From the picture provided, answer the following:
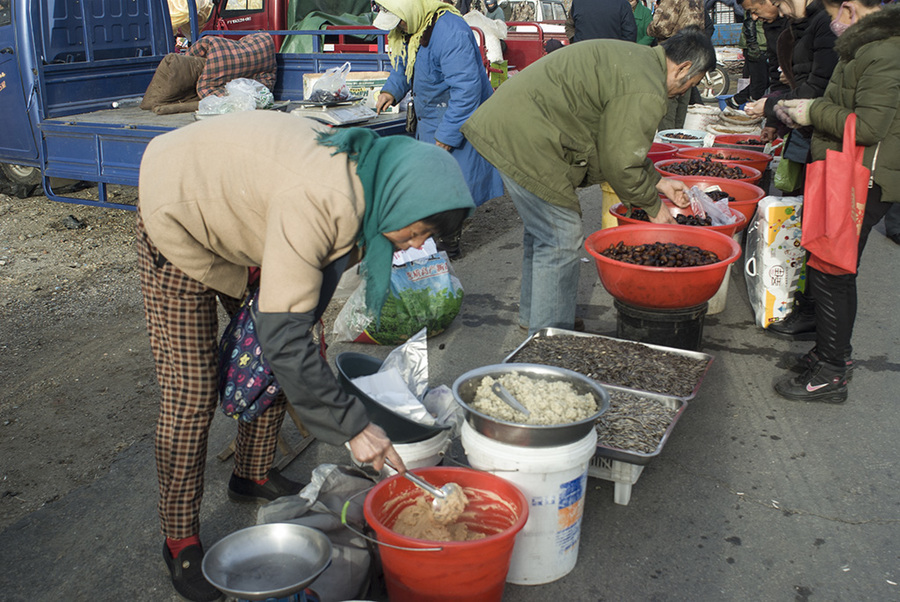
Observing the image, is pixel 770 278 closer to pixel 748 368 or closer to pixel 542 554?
pixel 748 368

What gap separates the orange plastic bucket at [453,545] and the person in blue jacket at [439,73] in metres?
3.32

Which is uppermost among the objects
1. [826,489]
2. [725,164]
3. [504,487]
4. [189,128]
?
[189,128]

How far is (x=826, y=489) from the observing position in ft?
9.94

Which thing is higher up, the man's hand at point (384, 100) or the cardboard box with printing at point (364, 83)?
the cardboard box with printing at point (364, 83)

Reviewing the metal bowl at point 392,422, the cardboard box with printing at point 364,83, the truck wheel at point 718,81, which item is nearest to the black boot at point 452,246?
the cardboard box with printing at point 364,83

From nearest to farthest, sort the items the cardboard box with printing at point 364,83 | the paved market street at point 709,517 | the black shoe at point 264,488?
the paved market street at point 709,517 → the black shoe at point 264,488 → the cardboard box with printing at point 364,83

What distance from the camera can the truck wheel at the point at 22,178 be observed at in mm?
7547

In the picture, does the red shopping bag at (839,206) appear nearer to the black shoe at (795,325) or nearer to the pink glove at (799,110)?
the pink glove at (799,110)

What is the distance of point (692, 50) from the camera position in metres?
3.42

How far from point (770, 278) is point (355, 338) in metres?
2.59

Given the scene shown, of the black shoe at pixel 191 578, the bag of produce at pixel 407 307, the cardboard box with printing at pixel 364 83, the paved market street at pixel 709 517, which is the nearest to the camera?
the black shoe at pixel 191 578

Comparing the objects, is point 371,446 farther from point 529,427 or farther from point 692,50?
point 692,50

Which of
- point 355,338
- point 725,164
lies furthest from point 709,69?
point 355,338

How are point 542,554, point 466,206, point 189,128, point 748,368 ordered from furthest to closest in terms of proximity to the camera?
1. point 748,368
2. point 542,554
3. point 189,128
4. point 466,206
